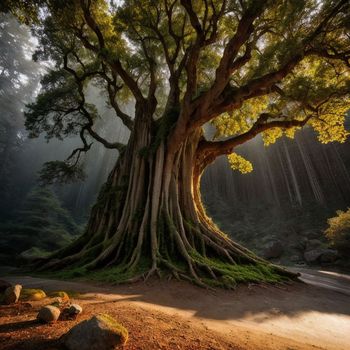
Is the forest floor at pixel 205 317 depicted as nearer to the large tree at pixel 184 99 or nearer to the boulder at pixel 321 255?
the large tree at pixel 184 99

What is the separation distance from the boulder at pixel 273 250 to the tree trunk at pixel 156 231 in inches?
406

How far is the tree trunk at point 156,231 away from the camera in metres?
6.36

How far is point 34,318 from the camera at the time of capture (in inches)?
96.7

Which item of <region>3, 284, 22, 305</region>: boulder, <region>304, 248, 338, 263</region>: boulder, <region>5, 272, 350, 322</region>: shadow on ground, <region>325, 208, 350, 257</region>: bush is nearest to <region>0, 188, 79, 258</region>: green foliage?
<region>5, 272, 350, 322</region>: shadow on ground

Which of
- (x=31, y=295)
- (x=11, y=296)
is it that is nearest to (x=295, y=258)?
(x=31, y=295)

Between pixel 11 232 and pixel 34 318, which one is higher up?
pixel 11 232

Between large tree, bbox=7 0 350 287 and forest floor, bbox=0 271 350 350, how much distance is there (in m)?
0.78

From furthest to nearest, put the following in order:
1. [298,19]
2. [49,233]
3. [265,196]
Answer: [265,196] → [49,233] → [298,19]

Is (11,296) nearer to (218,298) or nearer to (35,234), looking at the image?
(218,298)

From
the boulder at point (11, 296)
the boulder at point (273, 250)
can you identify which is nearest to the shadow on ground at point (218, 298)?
the boulder at point (11, 296)

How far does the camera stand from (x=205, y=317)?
3592mm

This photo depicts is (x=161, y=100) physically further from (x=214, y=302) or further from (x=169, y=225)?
(x=214, y=302)

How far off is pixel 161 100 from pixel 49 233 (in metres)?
14.0

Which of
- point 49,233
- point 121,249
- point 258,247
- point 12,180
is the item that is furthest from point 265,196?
point 12,180
